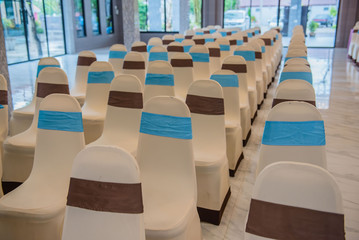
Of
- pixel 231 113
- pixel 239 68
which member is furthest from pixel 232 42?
pixel 231 113

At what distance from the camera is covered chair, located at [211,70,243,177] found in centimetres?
342

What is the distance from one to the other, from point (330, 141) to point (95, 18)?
14.3 metres

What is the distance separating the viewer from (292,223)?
4.38ft

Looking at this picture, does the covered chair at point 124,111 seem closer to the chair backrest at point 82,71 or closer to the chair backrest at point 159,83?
the chair backrest at point 159,83

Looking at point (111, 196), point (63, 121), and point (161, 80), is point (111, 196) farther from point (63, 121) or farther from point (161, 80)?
point (161, 80)

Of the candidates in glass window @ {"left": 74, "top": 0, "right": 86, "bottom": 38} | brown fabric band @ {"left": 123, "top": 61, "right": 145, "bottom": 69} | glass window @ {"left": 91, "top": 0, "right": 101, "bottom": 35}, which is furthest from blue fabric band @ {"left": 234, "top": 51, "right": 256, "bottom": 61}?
glass window @ {"left": 91, "top": 0, "right": 101, "bottom": 35}

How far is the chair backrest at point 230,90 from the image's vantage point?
11.5 feet

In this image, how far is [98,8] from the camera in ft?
54.2

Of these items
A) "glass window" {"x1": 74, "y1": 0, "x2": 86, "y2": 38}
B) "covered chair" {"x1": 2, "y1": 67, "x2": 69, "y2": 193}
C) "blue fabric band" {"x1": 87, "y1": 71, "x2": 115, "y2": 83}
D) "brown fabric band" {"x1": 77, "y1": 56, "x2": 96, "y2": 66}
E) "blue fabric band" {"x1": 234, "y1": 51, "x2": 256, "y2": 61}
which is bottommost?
"covered chair" {"x1": 2, "y1": 67, "x2": 69, "y2": 193}

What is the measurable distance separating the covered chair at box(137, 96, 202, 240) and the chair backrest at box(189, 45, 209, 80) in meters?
3.20

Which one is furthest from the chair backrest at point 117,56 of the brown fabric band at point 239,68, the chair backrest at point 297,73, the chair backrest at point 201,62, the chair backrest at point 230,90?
the chair backrest at point 297,73

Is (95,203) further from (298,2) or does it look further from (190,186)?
(298,2)

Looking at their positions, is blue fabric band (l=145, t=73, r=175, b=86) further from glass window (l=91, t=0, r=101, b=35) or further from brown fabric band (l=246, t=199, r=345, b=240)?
glass window (l=91, t=0, r=101, b=35)

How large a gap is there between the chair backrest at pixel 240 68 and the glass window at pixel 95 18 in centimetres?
1335
